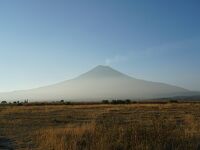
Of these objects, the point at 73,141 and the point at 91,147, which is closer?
the point at 91,147

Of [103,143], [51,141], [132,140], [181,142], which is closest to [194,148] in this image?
[181,142]

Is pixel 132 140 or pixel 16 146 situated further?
pixel 16 146

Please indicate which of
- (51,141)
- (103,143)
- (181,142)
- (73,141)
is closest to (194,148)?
(181,142)

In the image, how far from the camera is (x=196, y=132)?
15945 mm

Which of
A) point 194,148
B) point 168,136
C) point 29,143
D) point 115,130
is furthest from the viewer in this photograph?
point 29,143

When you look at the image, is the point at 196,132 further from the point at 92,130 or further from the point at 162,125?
the point at 92,130

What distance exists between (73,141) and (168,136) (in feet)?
10.4

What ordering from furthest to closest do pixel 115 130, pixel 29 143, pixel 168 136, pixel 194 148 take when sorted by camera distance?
pixel 29 143 → pixel 115 130 → pixel 168 136 → pixel 194 148

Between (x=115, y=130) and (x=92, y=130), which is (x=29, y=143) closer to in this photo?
(x=92, y=130)

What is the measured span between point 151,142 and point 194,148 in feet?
4.25

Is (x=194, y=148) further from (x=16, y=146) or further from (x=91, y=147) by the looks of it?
(x=16, y=146)

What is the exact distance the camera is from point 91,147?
→ 11.8 m

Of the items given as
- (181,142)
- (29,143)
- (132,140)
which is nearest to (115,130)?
(132,140)

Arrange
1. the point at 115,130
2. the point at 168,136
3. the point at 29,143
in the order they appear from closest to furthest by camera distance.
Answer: the point at 168,136
the point at 115,130
the point at 29,143
